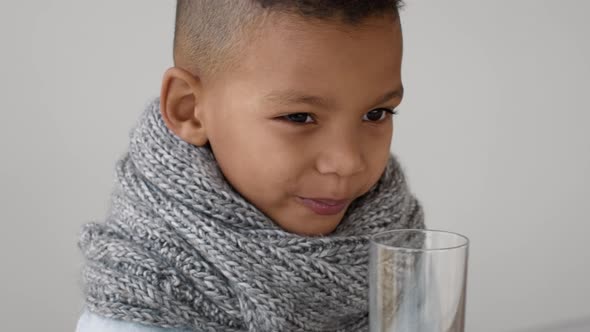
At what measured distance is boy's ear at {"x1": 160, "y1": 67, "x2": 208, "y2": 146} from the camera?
737mm

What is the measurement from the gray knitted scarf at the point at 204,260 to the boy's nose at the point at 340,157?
7cm

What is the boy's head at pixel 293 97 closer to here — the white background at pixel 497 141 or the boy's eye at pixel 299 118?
the boy's eye at pixel 299 118

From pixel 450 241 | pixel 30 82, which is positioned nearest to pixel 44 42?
pixel 30 82

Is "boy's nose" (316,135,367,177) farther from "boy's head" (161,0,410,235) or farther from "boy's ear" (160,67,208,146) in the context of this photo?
"boy's ear" (160,67,208,146)

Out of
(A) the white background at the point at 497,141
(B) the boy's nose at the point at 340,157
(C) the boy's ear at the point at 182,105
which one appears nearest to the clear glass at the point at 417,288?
(B) the boy's nose at the point at 340,157

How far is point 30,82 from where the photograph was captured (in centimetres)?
112

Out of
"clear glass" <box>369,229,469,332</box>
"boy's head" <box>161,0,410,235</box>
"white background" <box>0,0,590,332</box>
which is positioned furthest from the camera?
"white background" <box>0,0,590,332</box>

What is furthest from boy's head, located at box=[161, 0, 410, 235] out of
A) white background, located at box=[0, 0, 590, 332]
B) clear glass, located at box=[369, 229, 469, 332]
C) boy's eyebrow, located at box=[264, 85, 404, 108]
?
white background, located at box=[0, 0, 590, 332]

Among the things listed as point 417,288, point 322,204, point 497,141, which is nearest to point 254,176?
point 322,204

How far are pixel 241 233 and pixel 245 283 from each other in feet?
0.14

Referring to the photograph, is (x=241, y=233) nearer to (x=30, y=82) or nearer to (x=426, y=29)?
(x=30, y=82)

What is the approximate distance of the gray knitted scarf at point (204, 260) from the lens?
2.29 feet

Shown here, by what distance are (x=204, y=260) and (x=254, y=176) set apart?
3.2 inches

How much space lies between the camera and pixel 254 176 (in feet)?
2.33
